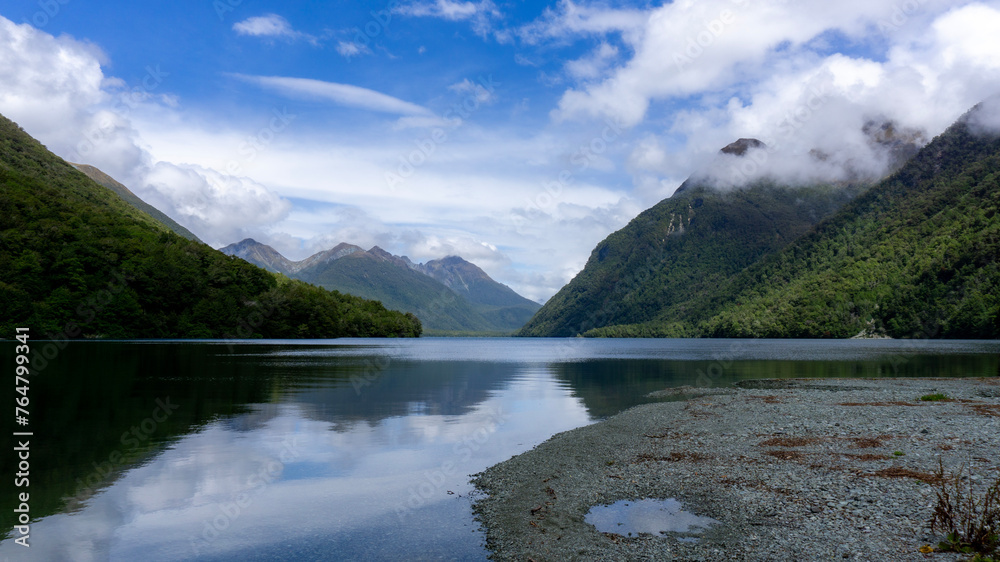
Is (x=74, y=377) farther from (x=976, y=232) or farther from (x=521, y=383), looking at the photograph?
(x=976, y=232)

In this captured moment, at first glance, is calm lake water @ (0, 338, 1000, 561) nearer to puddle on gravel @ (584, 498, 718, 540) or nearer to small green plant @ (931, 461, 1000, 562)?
puddle on gravel @ (584, 498, 718, 540)

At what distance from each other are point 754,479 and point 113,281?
157271 mm

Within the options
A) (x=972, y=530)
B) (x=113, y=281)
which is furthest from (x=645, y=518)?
(x=113, y=281)

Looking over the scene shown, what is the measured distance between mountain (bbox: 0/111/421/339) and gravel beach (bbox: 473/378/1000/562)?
5243 inches

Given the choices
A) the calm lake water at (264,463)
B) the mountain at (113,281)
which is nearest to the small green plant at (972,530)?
the calm lake water at (264,463)

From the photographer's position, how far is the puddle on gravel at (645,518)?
13141 mm

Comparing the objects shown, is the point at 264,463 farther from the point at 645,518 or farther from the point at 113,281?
the point at 113,281

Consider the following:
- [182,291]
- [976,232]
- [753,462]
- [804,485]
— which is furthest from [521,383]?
[976,232]

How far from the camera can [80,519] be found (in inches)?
555

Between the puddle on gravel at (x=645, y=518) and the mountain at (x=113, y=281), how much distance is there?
13685cm

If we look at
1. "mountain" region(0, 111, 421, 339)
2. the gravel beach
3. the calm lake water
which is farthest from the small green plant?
"mountain" region(0, 111, 421, 339)

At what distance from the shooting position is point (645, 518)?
553 inches

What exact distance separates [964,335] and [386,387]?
202531 mm

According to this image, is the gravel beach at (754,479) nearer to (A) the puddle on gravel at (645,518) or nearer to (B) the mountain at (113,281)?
(A) the puddle on gravel at (645,518)
